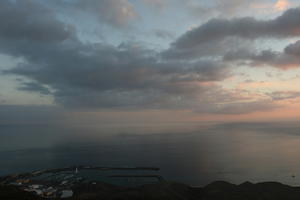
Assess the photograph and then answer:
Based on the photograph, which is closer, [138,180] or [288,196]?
[288,196]

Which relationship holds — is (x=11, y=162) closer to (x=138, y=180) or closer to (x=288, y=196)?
(x=138, y=180)

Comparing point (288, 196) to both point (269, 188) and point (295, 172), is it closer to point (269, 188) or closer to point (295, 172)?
point (269, 188)

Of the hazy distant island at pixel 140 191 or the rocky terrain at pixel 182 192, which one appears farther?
the hazy distant island at pixel 140 191

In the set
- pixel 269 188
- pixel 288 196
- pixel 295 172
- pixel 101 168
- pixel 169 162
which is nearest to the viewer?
pixel 288 196

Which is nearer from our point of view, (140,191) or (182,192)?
(140,191)

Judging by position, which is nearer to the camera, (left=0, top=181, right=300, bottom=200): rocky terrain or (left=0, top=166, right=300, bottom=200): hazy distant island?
(left=0, top=181, right=300, bottom=200): rocky terrain

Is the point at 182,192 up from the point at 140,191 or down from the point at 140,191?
down

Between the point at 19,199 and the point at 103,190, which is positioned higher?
the point at 19,199

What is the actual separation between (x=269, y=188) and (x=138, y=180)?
5859 centimetres

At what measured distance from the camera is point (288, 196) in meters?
67.0

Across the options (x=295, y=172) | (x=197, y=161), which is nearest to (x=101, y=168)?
(x=197, y=161)

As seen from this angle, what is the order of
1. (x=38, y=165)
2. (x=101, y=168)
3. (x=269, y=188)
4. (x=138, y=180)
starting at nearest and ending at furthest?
(x=269, y=188) < (x=138, y=180) < (x=101, y=168) < (x=38, y=165)

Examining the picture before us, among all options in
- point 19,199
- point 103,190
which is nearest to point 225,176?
point 103,190

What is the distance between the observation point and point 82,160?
497 ft
